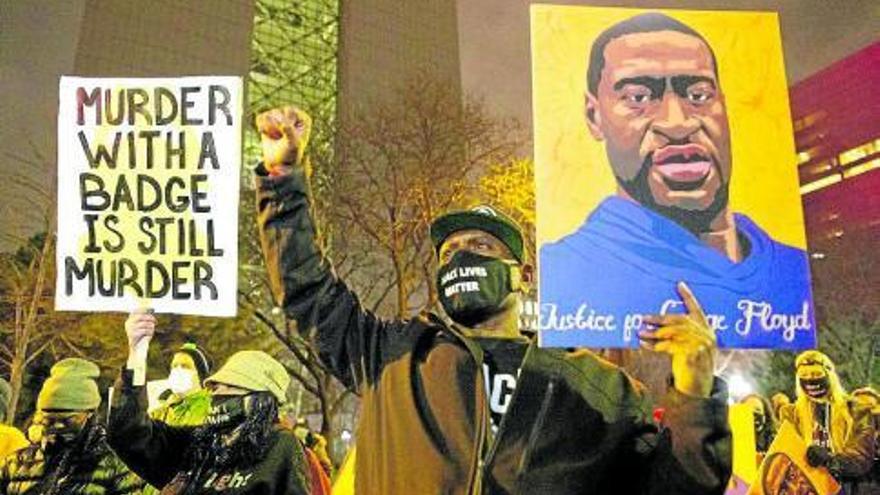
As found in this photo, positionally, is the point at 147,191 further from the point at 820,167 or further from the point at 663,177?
the point at 820,167

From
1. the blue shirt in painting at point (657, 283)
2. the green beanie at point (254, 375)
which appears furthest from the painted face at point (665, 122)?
the green beanie at point (254, 375)

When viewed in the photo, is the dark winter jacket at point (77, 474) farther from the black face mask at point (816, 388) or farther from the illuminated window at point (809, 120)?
the illuminated window at point (809, 120)

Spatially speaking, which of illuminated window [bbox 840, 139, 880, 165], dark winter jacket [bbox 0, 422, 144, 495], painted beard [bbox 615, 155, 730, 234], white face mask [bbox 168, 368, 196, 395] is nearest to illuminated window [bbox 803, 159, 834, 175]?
illuminated window [bbox 840, 139, 880, 165]

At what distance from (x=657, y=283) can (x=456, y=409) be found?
755 mm

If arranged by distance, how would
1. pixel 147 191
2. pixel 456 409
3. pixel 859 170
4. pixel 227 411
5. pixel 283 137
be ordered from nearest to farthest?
pixel 456 409, pixel 283 137, pixel 147 191, pixel 227 411, pixel 859 170

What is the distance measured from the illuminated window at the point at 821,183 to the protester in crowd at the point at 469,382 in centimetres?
992

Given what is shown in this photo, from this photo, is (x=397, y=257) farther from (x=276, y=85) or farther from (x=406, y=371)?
(x=276, y=85)

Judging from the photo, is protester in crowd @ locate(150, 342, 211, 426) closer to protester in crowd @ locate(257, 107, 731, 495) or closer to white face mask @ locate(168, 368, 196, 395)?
white face mask @ locate(168, 368, 196, 395)

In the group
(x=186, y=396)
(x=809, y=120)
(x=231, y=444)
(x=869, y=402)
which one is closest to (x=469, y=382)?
(x=231, y=444)

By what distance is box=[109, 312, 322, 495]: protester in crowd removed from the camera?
11.1 ft

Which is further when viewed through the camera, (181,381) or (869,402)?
(869,402)

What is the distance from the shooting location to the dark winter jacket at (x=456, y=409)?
2.66 meters

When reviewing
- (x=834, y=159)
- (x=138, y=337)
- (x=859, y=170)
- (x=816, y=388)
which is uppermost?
(x=834, y=159)

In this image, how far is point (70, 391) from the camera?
4344 millimetres
